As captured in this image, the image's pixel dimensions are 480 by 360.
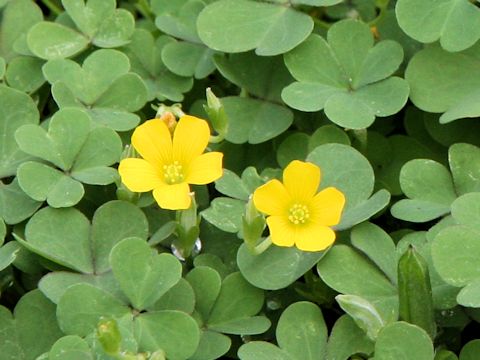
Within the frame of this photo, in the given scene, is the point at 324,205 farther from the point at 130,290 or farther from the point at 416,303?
the point at 130,290

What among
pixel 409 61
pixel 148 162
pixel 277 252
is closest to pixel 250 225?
pixel 277 252

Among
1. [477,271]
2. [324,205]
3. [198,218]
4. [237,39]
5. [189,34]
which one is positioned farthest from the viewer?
[189,34]

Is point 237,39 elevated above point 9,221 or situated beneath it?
elevated above

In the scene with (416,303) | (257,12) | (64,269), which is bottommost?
(64,269)

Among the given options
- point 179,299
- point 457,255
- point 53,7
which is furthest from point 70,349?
point 53,7

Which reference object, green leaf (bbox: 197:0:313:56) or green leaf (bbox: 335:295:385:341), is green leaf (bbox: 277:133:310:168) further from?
green leaf (bbox: 335:295:385:341)

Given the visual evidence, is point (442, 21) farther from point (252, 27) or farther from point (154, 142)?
point (154, 142)

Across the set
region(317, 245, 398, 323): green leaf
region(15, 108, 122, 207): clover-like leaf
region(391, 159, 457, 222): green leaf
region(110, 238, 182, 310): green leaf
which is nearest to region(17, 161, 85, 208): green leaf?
region(15, 108, 122, 207): clover-like leaf
